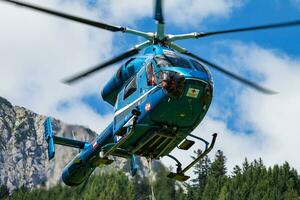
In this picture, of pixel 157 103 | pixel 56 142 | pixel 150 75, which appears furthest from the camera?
pixel 56 142

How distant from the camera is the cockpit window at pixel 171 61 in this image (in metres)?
21.9

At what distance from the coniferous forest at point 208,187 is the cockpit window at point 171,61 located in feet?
267

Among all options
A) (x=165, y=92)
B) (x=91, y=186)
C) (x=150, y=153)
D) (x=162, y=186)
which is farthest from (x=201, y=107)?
(x=91, y=186)

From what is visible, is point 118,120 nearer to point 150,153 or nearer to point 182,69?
point 150,153

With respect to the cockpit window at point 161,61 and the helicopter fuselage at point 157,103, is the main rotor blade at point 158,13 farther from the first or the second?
the cockpit window at point 161,61

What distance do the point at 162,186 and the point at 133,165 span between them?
81.0m

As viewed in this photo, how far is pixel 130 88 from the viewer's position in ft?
77.0

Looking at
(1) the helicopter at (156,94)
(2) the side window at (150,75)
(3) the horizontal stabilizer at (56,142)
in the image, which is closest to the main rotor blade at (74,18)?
(1) the helicopter at (156,94)

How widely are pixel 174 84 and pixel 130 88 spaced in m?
2.74

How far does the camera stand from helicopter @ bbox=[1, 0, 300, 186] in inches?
843

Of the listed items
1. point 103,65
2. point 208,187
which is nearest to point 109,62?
point 103,65

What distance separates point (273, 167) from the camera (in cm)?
11612

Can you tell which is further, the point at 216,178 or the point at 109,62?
the point at 216,178

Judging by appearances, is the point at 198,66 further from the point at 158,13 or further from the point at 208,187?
the point at 208,187
